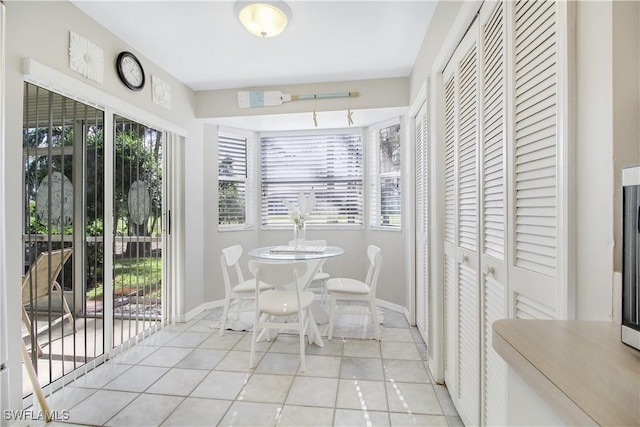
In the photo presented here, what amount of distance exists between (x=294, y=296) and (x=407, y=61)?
2.44 meters

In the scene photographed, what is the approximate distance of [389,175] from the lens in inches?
147

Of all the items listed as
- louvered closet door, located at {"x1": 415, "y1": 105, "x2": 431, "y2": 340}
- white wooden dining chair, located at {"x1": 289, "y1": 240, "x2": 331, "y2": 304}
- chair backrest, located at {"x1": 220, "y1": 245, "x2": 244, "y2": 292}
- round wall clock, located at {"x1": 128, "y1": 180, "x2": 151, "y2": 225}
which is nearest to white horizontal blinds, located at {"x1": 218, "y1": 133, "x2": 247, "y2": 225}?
chair backrest, located at {"x1": 220, "y1": 245, "x2": 244, "y2": 292}

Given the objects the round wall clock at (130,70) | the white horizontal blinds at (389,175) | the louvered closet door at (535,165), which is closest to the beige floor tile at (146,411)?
the louvered closet door at (535,165)

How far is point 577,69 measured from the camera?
750mm

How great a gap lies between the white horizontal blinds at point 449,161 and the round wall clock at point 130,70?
2.55 m

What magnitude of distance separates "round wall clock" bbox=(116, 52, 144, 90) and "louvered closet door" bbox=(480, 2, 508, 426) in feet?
8.68

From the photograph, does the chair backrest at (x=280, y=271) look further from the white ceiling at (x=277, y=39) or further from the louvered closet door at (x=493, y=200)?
the white ceiling at (x=277, y=39)

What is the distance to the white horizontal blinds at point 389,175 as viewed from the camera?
11.9 feet

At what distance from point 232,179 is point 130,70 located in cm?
170

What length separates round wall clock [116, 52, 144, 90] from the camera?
2451 mm

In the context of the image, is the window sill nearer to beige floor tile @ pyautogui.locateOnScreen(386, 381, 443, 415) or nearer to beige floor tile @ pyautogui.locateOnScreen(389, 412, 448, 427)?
beige floor tile @ pyautogui.locateOnScreen(386, 381, 443, 415)

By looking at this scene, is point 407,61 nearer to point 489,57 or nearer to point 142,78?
point 489,57

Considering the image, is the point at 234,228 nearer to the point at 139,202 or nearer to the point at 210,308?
the point at 210,308

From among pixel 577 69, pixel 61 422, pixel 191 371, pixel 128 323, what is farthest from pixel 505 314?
pixel 128 323
